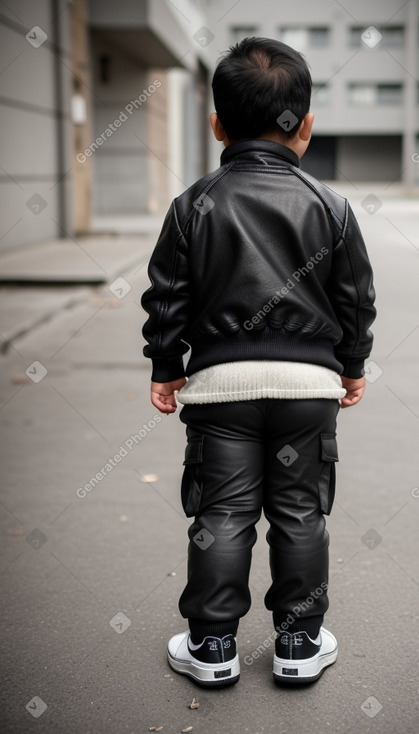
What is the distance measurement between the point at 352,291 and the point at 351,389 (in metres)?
0.33

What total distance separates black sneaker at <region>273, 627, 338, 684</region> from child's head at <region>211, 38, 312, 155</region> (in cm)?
141

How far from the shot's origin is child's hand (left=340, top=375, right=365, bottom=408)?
254cm

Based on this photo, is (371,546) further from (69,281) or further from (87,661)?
(69,281)

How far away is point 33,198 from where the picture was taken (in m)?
15.2

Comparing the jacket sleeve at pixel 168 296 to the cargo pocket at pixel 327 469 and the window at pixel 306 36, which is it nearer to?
the cargo pocket at pixel 327 469

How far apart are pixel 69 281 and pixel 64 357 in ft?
11.9

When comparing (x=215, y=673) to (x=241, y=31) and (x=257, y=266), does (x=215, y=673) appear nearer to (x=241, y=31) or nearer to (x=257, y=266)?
(x=257, y=266)

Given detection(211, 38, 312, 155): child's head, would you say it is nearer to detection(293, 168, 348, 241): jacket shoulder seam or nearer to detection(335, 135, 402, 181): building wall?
detection(293, 168, 348, 241): jacket shoulder seam

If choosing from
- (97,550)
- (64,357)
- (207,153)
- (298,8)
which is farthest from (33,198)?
(298,8)

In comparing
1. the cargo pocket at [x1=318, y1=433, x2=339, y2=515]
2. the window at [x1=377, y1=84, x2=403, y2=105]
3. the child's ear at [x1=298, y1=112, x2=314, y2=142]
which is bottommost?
the window at [x1=377, y1=84, x2=403, y2=105]

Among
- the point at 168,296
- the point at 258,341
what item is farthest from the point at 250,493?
the point at 168,296

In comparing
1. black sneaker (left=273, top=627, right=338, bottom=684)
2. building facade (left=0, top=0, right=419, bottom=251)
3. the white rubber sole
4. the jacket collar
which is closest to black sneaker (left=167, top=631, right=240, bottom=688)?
the white rubber sole

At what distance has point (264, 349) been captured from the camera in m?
2.33

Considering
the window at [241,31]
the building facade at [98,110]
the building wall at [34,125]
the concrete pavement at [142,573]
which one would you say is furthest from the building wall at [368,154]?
the concrete pavement at [142,573]
